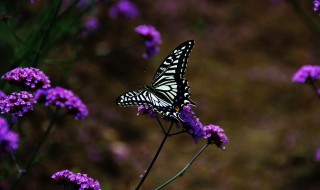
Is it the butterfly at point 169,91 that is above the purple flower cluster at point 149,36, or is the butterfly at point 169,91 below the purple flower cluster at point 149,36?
below

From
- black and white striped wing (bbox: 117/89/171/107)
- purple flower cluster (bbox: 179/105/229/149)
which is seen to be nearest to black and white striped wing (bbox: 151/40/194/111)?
black and white striped wing (bbox: 117/89/171/107)

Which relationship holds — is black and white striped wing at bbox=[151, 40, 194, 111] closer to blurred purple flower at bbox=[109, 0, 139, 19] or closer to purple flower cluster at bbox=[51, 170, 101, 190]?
purple flower cluster at bbox=[51, 170, 101, 190]

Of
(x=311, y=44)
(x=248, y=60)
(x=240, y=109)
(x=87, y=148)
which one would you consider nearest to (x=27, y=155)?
(x=87, y=148)

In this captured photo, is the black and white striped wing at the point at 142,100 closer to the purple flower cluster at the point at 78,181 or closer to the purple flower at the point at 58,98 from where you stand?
the purple flower at the point at 58,98

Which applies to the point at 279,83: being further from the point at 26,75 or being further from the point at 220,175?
the point at 26,75

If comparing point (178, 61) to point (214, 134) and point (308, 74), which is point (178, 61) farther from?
point (308, 74)

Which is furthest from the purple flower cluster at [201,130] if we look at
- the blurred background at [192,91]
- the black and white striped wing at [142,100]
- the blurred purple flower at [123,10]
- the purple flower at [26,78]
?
the blurred purple flower at [123,10]
